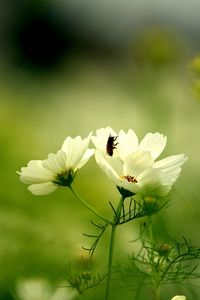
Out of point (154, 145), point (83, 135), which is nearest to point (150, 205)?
point (154, 145)

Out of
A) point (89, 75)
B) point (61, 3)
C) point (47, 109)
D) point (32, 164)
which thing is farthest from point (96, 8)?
point (32, 164)

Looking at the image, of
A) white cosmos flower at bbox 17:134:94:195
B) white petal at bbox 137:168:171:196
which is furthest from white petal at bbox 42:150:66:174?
white petal at bbox 137:168:171:196

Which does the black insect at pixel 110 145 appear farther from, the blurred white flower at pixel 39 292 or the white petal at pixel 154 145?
the blurred white flower at pixel 39 292

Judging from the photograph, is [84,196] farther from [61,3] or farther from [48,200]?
[61,3]

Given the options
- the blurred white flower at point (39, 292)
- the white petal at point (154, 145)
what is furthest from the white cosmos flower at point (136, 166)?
the blurred white flower at point (39, 292)

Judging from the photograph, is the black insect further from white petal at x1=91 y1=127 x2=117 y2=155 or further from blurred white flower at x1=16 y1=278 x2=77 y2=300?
blurred white flower at x1=16 y1=278 x2=77 y2=300

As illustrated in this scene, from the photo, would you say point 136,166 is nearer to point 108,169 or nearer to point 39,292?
point 108,169

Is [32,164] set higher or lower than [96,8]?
lower
